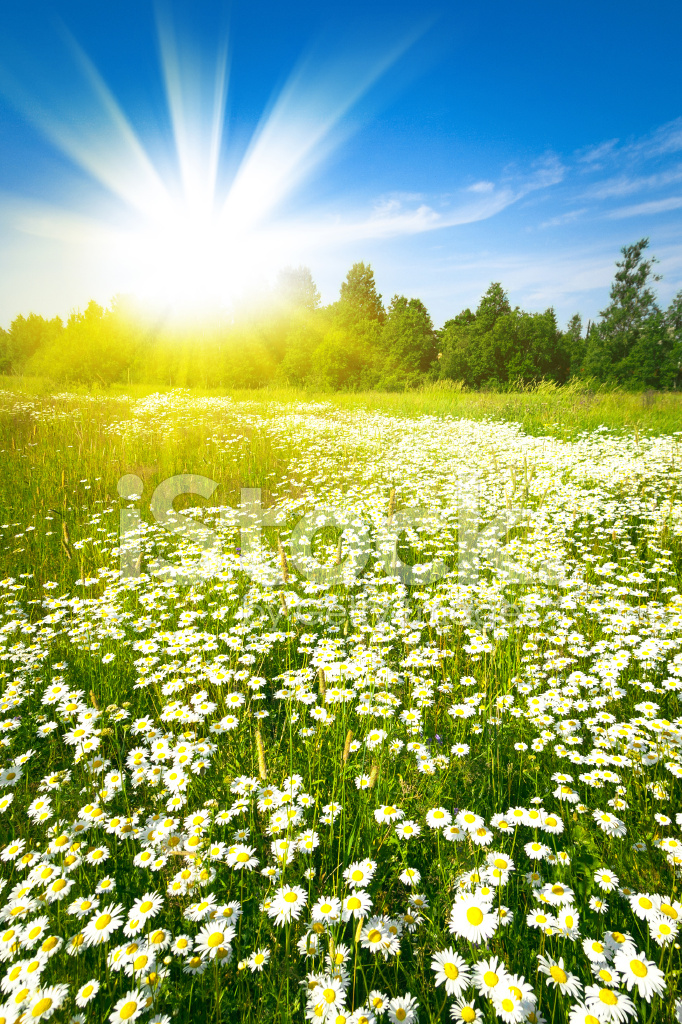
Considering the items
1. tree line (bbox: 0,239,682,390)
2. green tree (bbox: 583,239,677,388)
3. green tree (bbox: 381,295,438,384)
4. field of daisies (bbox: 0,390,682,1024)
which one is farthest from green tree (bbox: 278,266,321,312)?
field of daisies (bbox: 0,390,682,1024)

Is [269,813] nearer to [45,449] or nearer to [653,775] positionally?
[653,775]

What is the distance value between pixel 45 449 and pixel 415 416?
33.5ft

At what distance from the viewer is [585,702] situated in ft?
8.23

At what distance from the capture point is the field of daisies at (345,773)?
143 cm

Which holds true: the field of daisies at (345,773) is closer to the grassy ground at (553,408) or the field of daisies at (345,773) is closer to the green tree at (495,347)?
the grassy ground at (553,408)

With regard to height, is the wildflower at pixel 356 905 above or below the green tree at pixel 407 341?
below

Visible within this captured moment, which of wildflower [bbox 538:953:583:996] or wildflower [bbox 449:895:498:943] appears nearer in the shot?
wildflower [bbox 538:953:583:996]

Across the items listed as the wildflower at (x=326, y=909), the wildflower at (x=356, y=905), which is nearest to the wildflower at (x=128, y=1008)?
the wildflower at (x=326, y=909)

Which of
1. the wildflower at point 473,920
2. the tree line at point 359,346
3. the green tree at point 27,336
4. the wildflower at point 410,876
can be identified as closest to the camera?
the wildflower at point 473,920

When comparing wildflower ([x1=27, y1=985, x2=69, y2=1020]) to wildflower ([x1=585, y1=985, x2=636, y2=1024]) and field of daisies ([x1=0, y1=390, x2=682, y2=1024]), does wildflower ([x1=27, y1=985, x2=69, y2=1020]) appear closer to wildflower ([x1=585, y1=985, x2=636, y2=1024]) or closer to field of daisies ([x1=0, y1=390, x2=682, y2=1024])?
field of daisies ([x1=0, y1=390, x2=682, y2=1024])

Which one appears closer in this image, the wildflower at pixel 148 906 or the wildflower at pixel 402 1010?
the wildflower at pixel 402 1010

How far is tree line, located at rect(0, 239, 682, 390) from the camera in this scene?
38.2 metres

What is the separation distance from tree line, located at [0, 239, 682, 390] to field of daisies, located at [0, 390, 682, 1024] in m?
29.6

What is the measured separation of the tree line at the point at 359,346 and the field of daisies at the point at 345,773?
29.6 metres
